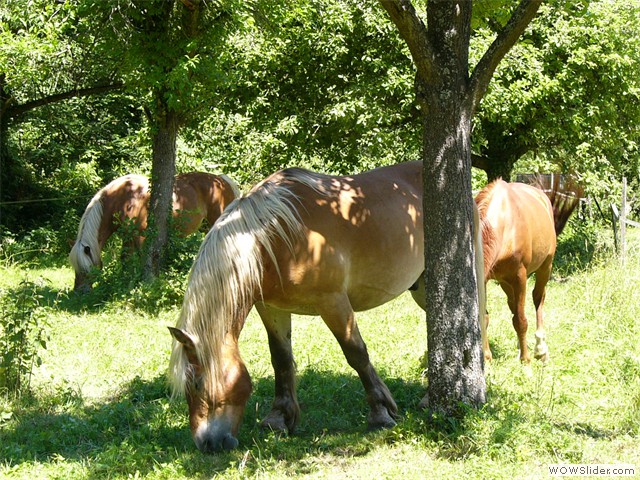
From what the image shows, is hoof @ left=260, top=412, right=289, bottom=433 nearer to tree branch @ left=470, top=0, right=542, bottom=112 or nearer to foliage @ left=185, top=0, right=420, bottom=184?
tree branch @ left=470, top=0, right=542, bottom=112

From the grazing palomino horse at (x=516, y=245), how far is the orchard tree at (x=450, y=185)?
186 centimetres

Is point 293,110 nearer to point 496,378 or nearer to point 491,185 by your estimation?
point 491,185

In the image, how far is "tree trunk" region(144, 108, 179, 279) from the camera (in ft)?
32.3

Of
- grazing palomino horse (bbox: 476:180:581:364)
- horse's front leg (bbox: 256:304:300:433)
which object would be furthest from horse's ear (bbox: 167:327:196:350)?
grazing palomino horse (bbox: 476:180:581:364)

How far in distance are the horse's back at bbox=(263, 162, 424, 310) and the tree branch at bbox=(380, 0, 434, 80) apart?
1.21 metres

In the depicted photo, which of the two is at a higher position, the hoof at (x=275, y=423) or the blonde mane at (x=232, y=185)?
the blonde mane at (x=232, y=185)

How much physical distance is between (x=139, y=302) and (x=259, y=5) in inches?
175

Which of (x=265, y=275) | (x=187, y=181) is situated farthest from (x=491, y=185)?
(x=187, y=181)

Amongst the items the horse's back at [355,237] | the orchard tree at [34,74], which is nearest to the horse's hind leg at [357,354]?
the horse's back at [355,237]

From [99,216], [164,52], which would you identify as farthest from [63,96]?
[164,52]

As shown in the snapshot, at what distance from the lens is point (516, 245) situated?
680 centimetres

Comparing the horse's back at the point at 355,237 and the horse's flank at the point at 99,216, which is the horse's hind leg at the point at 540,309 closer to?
the horse's back at the point at 355,237

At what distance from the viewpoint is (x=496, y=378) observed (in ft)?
19.3

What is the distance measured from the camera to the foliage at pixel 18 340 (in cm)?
558
